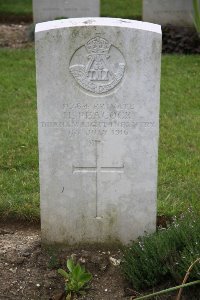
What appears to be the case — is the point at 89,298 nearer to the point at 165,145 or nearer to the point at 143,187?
the point at 143,187

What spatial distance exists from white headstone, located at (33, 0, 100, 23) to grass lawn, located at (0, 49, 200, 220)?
6.53ft

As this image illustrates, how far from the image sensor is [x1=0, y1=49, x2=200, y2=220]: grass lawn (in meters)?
4.77

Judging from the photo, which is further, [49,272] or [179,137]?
[179,137]

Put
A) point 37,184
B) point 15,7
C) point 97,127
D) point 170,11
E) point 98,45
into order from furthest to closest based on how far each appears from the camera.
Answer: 1. point 15,7
2. point 170,11
3. point 37,184
4. point 97,127
5. point 98,45

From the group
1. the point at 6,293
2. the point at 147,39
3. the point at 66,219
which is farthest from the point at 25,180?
the point at 147,39

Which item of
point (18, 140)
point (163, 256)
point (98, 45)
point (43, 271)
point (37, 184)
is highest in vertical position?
point (98, 45)

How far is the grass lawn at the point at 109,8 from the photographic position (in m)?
13.7

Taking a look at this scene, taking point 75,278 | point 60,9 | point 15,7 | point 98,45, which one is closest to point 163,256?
point 75,278

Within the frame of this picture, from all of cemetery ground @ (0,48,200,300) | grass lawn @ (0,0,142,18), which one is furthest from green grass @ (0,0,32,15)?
cemetery ground @ (0,48,200,300)

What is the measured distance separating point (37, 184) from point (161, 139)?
1.59 m

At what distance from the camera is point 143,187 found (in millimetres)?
3920

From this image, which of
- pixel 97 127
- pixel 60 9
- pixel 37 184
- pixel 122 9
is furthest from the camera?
pixel 122 9

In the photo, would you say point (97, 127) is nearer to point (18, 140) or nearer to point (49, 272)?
point (49, 272)

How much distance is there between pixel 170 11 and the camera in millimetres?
10633
